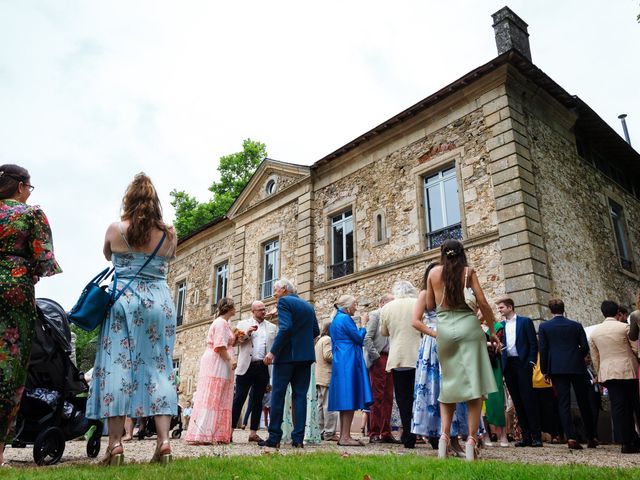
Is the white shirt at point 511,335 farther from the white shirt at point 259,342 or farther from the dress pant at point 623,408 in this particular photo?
the white shirt at point 259,342

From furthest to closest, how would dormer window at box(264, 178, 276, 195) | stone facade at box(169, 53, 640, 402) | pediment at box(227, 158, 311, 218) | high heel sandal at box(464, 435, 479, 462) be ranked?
dormer window at box(264, 178, 276, 195) → pediment at box(227, 158, 311, 218) → stone facade at box(169, 53, 640, 402) → high heel sandal at box(464, 435, 479, 462)

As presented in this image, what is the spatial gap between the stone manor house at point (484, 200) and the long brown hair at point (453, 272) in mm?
5605

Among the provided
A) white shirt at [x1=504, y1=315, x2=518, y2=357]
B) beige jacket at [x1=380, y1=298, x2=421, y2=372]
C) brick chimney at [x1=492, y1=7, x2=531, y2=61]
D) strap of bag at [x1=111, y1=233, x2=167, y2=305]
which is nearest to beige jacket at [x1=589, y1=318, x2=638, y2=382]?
white shirt at [x1=504, y1=315, x2=518, y2=357]

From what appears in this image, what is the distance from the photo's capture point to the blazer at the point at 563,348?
580 cm

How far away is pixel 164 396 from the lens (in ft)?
11.4

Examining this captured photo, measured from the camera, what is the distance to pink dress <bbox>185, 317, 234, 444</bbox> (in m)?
5.82

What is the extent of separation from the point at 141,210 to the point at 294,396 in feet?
9.33

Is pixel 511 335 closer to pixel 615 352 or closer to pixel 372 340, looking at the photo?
pixel 615 352

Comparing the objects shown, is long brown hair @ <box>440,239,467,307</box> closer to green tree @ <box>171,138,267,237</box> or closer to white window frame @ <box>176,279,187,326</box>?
white window frame @ <box>176,279,187,326</box>

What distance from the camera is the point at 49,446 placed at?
4.02 metres

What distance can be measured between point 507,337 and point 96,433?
4.80 metres

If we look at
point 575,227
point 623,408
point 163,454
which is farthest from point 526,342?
point 575,227

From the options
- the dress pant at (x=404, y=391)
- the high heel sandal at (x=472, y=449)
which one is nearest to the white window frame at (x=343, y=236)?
the dress pant at (x=404, y=391)

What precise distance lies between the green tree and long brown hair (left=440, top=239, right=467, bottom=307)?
78.1 feet
